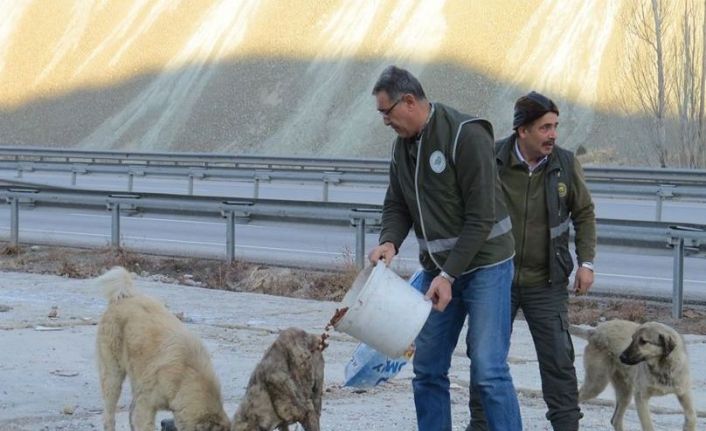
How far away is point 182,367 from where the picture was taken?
6684 millimetres

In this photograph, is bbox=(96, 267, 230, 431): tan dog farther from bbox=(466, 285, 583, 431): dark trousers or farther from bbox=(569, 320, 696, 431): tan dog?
bbox=(569, 320, 696, 431): tan dog

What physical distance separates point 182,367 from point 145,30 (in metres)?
44.9

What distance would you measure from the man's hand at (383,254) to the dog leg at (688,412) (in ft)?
7.49

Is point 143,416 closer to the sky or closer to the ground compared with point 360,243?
closer to the ground

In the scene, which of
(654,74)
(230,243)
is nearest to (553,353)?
(230,243)

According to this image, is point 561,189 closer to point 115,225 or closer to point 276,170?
point 115,225

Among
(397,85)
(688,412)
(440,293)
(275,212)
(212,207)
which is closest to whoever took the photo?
(397,85)

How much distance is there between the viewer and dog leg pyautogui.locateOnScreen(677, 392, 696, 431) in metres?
7.66

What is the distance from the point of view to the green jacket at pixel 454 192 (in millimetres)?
6180

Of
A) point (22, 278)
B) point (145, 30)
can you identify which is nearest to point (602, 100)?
point (145, 30)

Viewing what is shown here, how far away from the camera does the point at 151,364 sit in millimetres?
6922

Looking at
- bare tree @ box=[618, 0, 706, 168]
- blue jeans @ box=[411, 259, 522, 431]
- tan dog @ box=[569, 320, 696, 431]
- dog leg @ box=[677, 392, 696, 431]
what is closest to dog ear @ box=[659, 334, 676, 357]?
tan dog @ box=[569, 320, 696, 431]

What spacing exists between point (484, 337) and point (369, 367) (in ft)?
2.62

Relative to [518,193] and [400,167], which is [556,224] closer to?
[518,193]
